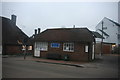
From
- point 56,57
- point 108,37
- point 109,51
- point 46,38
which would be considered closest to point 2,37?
point 46,38

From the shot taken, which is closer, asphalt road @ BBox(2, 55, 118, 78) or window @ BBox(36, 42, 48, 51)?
asphalt road @ BBox(2, 55, 118, 78)

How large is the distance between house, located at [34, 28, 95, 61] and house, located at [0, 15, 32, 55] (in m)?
4.68

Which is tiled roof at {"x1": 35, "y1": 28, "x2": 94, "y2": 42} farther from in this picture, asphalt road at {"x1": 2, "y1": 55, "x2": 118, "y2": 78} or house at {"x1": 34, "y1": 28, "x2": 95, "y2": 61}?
asphalt road at {"x1": 2, "y1": 55, "x2": 118, "y2": 78}

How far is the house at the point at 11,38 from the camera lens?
84.7ft

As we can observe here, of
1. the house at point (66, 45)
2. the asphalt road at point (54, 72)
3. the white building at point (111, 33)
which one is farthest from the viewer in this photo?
the white building at point (111, 33)

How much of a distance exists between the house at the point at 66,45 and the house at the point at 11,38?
15.3 feet

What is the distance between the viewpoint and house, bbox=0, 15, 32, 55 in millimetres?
25812

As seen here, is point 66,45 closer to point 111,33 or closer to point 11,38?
point 11,38

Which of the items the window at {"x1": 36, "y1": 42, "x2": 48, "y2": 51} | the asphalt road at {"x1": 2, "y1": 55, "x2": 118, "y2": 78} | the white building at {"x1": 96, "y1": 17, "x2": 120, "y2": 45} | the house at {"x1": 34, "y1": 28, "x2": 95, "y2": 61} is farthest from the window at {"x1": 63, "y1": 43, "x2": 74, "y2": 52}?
the white building at {"x1": 96, "y1": 17, "x2": 120, "y2": 45}

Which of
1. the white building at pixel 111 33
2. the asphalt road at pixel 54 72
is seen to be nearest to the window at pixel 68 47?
the asphalt road at pixel 54 72

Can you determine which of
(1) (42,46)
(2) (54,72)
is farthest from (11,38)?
(2) (54,72)

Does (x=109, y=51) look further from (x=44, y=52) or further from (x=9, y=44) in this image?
(x=9, y=44)

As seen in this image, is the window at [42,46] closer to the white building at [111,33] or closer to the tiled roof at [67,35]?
the tiled roof at [67,35]

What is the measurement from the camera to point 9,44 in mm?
26078
